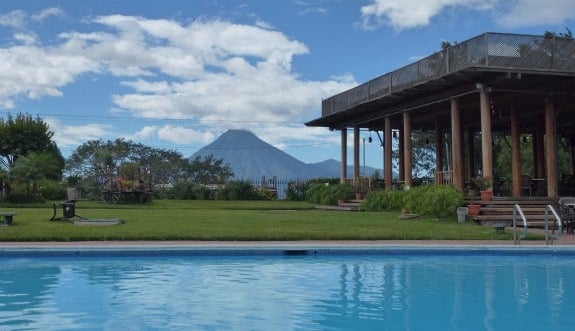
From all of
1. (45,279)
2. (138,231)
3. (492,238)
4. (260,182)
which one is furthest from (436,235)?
(260,182)

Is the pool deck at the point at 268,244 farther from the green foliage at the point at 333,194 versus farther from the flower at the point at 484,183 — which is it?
the green foliage at the point at 333,194

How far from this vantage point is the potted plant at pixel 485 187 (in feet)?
51.3

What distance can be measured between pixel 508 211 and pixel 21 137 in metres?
25.7

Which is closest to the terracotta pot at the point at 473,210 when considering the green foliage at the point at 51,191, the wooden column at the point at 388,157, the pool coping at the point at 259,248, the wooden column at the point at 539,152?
the pool coping at the point at 259,248

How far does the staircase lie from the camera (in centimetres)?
1481

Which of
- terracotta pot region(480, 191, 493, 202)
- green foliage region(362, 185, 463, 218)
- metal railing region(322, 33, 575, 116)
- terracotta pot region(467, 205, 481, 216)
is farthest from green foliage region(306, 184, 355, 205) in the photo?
terracotta pot region(467, 205, 481, 216)

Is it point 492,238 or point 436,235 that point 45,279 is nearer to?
point 436,235

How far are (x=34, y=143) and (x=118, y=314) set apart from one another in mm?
28497

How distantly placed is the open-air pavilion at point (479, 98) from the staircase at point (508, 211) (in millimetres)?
933

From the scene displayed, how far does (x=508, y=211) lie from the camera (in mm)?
15188

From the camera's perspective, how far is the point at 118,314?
20.6 ft

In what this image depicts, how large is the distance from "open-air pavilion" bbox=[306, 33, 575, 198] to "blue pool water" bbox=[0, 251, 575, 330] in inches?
264

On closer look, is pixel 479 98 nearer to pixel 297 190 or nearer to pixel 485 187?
pixel 485 187

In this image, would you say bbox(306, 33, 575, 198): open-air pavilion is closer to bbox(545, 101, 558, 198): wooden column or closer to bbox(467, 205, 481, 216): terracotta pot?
bbox(545, 101, 558, 198): wooden column
